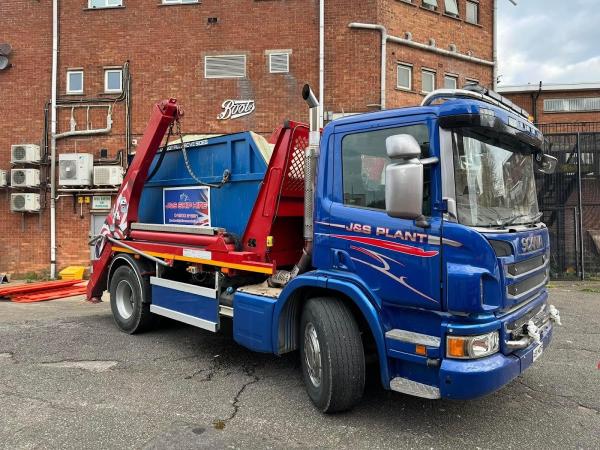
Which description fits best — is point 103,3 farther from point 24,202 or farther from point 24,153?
point 24,202

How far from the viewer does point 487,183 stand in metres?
3.58

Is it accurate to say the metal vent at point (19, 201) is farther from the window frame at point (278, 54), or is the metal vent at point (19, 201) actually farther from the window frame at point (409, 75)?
the window frame at point (409, 75)

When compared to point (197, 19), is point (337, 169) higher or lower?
lower

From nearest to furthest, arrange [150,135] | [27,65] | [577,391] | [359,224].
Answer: [359,224] < [577,391] < [150,135] < [27,65]

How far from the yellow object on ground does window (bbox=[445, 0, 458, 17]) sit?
1368cm

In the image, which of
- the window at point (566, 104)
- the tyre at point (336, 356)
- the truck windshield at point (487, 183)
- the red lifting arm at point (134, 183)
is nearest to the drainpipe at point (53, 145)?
the red lifting arm at point (134, 183)

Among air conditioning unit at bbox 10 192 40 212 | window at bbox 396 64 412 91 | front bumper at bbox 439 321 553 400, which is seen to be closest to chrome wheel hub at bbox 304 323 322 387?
front bumper at bbox 439 321 553 400

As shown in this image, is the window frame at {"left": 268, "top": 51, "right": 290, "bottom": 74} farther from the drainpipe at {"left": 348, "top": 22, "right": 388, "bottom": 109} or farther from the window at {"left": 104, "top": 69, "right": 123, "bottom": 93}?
the window at {"left": 104, "top": 69, "right": 123, "bottom": 93}

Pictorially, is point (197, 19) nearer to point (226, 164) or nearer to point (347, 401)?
point (226, 164)

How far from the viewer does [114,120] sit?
46.2 feet

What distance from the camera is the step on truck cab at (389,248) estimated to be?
10.6ft

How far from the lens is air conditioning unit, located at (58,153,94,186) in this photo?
13.6 m

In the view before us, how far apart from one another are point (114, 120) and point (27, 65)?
10.6ft

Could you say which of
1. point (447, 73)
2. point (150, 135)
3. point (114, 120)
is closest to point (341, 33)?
point (447, 73)
